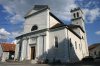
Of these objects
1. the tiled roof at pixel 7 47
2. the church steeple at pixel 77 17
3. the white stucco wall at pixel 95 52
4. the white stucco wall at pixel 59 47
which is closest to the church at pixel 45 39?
the white stucco wall at pixel 59 47

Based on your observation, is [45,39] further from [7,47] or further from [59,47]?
[7,47]

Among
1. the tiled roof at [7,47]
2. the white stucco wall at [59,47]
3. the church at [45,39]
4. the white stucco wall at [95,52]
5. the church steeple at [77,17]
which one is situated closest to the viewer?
the white stucco wall at [59,47]

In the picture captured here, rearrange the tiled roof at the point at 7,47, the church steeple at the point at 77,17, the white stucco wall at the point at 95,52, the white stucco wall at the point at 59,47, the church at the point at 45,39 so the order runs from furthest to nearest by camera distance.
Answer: the white stucco wall at the point at 95,52 → the church steeple at the point at 77,17 → the tiled roof at the point at 7,47 → the church at the point at 45,39 → the white stucco wall at the point at 59,47

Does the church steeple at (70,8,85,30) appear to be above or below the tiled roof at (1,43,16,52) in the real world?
above

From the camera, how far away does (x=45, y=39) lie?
26.6 m

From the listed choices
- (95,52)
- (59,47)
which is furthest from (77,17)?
(59,47)

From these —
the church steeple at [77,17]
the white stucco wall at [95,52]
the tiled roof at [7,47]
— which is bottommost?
the white stucco wall at [95,52]

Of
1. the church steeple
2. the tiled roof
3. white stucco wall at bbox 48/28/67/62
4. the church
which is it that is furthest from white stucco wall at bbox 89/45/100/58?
white stucco wall at bbox 48/28/67/62

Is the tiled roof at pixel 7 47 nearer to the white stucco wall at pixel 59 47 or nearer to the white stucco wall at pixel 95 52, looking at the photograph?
the white stucco wall at pixel 59 47

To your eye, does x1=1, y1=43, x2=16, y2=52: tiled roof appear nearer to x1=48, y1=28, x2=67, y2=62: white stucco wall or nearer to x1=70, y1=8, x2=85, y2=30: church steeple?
x1=48, y1=28, x2=67, y2=62: white stucco wall

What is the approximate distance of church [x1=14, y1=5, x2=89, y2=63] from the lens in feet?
81.7

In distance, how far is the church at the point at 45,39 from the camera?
81.7ft

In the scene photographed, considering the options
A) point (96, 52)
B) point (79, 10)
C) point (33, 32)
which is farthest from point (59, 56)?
point (96, 52)

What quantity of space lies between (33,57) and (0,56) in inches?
741
